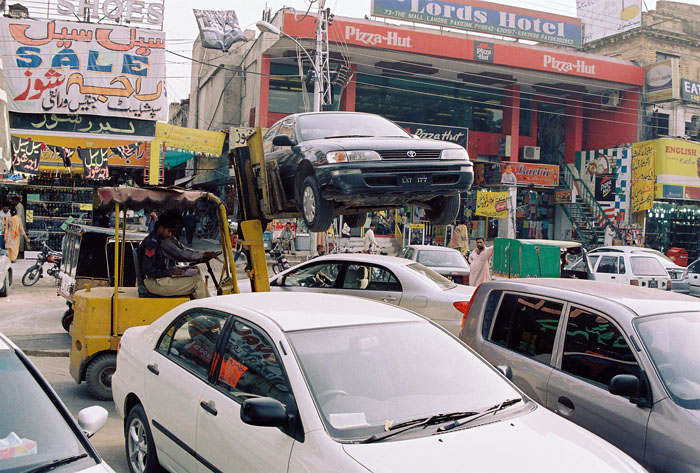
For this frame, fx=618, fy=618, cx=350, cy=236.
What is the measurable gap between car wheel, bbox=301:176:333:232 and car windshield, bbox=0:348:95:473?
4.30 m

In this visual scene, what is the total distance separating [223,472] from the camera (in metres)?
3.42

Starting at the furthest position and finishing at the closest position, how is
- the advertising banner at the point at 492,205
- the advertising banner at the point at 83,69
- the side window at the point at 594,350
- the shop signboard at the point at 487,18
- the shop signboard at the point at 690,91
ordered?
the shop signboard at the point at 690,91 → the shop signboard at the point at 487,18 → the advertising banner at the point at 492,205 → the advertising banner at the point at 83,69 → the side window at the point at 594,350

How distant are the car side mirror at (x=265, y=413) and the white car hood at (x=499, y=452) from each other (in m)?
0.36

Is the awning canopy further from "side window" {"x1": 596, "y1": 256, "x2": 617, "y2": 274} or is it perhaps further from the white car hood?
"side window" {"x1": 596, "y1": 256, "x2": 617, "y2": 274}

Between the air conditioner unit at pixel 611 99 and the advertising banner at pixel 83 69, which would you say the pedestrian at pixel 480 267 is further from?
the air conditioner unit at pixel 611 99

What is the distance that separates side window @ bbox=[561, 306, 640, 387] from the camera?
159 inches

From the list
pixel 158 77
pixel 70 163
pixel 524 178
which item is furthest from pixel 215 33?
pixel 524 178

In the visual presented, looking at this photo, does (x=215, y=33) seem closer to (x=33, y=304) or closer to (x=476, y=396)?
(x=33, y=304)

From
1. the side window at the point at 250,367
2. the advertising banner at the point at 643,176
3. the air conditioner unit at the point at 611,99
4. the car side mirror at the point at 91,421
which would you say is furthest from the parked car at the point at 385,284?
the air conditioner unit at the point at 611,99

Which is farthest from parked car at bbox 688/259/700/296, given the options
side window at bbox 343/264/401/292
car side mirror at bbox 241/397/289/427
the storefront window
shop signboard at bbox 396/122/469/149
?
the storefront window

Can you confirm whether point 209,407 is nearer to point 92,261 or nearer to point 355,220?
point 355,220

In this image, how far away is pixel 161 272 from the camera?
671 cm

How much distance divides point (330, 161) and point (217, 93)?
29519mm

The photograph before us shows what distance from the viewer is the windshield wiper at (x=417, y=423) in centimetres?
294
